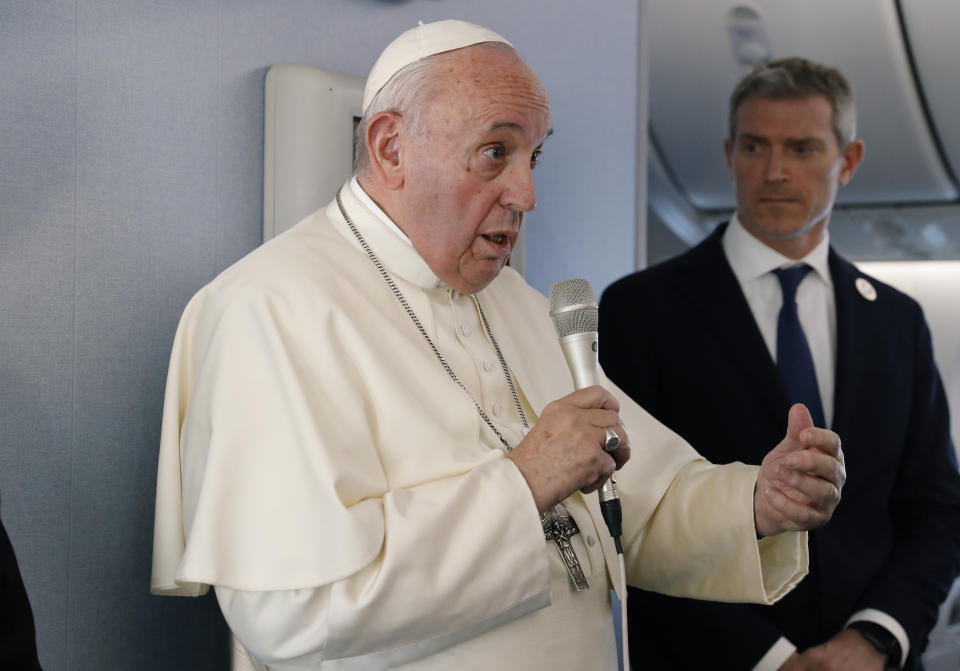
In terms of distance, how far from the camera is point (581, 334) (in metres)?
1.59

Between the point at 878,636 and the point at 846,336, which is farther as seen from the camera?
the point at 846,336

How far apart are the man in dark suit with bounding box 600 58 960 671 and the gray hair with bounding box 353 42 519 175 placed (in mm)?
1039

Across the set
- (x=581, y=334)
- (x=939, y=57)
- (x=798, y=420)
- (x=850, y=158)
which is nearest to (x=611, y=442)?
(x=581, y=334)

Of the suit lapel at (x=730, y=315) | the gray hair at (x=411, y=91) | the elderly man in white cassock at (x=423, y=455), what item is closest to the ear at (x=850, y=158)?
the suit lapel at (x=730, y=315)

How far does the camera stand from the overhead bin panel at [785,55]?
424 centimetres

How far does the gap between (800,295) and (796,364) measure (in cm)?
24

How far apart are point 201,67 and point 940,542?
205 cm

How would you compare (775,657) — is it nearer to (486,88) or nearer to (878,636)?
(878,636)

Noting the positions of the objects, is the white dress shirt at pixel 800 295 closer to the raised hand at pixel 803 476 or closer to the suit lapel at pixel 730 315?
the suit lapel at pixel 730 315

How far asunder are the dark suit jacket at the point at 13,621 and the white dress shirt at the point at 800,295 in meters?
1.86

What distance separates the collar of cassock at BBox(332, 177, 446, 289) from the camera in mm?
1824

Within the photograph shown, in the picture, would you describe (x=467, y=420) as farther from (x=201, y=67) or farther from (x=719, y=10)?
(x=719, y=10)

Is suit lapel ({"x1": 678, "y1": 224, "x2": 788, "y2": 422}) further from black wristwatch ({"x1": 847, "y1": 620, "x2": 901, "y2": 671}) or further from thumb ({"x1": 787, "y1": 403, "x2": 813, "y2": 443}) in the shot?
thumb ({"x1": 787, "y1": 403, "x2": 813, "y2": 443})

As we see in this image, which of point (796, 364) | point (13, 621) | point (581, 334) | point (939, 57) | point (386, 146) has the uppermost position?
point (939, 57)
